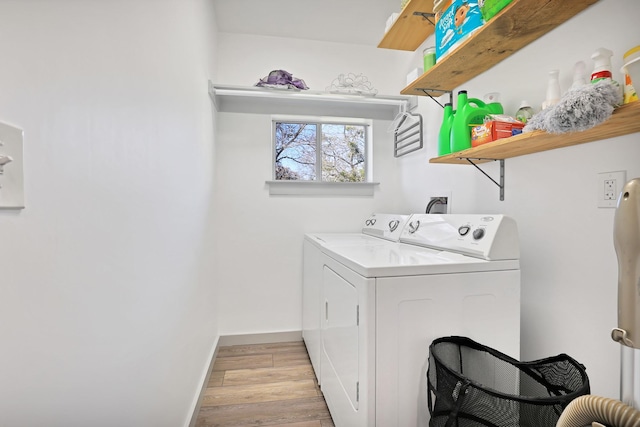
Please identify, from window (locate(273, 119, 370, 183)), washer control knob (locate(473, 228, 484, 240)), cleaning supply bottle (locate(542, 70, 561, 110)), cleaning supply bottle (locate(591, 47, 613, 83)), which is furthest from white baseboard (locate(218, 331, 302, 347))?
cleaning supply bottle (locate(591, 47, 613, 83))

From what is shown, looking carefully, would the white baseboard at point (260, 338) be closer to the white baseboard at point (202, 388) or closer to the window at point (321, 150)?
the white baseboard at point (202, 388)

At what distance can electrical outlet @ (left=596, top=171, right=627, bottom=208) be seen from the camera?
3.37ft

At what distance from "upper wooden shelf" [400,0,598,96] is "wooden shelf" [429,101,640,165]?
0.45 metres

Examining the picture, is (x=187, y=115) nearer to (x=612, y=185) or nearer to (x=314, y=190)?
(x=314, y=190)

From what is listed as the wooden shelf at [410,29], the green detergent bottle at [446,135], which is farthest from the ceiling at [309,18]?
the green detergent bottle at [446,135]

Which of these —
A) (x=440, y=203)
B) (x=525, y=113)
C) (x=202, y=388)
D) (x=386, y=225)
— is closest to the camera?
(x=525, y=113)

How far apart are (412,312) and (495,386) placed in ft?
1.28

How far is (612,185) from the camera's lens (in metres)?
1.05

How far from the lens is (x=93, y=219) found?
0.72 m

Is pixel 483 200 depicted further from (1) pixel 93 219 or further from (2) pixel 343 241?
(1) pixel 93 219

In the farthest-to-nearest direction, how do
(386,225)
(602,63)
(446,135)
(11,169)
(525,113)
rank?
1. (386,225)
2. (446,135)
3. (525,113)
4. (602,63)
5. (11,169)

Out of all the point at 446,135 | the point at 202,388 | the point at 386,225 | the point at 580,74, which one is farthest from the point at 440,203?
the point at 202,388

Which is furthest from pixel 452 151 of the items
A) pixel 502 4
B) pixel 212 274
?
pixel 212 274

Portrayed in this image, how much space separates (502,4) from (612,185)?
764 mm
